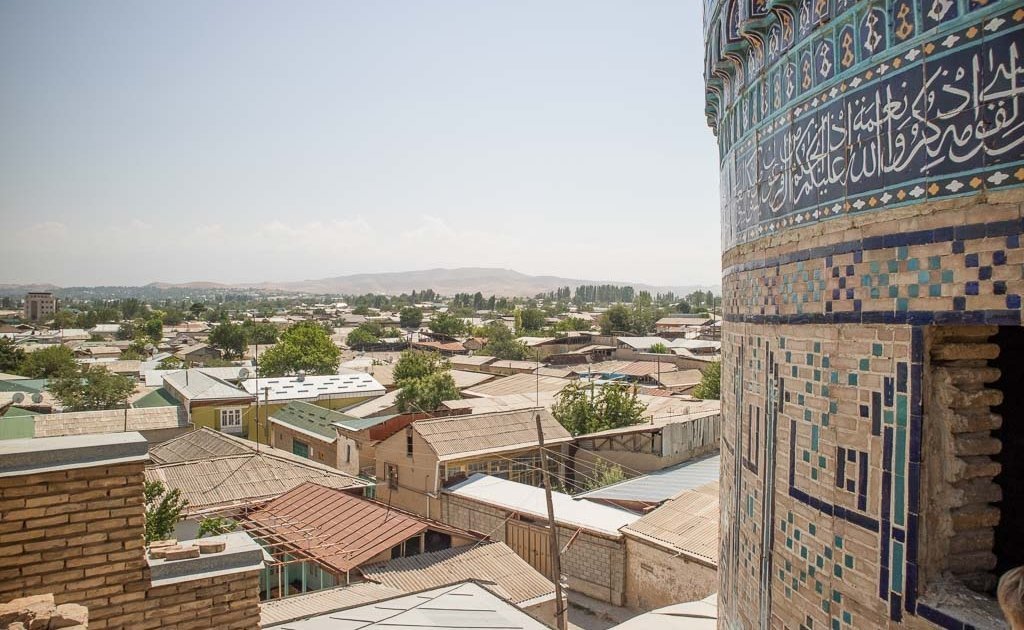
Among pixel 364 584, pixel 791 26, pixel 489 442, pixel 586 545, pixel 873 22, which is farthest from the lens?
pixel 489 442

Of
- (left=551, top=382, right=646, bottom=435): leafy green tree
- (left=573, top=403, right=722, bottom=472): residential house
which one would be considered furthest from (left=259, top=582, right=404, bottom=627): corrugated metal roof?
(left=551, top=382, right=646, bottom=435): leafy green tree

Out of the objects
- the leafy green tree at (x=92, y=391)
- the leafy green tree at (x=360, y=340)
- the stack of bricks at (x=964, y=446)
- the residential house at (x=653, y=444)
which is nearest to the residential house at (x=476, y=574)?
the residential house at (x=653, y=444)

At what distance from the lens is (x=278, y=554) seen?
10641 mm

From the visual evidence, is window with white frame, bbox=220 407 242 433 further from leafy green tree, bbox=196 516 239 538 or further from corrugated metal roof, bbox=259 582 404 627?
corrugated metal roof, bbox=259 582 404 627

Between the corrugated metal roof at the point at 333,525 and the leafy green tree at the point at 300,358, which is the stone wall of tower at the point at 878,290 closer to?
the corrugated metal roof at the point at 333,525

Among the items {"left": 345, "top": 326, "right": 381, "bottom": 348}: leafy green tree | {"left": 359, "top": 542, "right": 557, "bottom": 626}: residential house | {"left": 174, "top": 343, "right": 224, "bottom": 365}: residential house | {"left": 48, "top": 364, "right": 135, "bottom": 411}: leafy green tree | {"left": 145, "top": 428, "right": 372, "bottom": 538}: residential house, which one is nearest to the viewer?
{"left": 359, "top": 542, "right": 557, "bottom": 626}: residential house

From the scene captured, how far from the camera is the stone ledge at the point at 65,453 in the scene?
3.72 meters

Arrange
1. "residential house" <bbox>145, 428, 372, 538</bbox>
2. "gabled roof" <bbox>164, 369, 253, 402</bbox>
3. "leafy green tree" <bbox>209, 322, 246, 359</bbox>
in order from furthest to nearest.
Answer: "leafy green tree" <bbox>209, 322, 246, 359</bbox> → "gabled roof" <bbox>164, 369, 253, 402</bbox> → "residential house" <bbox>145, 428, 372, 538</bbox>

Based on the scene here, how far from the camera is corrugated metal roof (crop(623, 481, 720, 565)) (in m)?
10.6

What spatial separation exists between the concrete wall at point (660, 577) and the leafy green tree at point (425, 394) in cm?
1487

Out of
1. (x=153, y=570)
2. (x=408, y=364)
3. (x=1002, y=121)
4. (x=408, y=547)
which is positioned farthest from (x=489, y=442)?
(x=408, y=364)

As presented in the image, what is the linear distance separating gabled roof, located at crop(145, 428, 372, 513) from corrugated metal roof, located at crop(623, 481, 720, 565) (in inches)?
234

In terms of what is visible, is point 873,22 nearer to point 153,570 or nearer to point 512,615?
point 153,570

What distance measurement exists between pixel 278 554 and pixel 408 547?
200 cm
